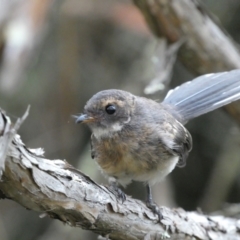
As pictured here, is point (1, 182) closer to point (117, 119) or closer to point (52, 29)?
point (117, 119)

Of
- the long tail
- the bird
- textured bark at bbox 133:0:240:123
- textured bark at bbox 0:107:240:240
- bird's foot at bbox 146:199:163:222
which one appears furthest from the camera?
textured bark at bbox 133:0:240:123

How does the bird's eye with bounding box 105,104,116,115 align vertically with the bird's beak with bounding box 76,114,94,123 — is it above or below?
above

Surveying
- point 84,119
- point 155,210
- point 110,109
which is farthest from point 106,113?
point 155,210

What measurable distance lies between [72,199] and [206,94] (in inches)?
71.0

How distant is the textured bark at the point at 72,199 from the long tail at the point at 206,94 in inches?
36.8

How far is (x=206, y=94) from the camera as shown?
3605mm

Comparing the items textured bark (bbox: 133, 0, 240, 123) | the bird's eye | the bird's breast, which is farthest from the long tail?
the bird's eye

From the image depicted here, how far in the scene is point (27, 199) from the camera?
1939 mm

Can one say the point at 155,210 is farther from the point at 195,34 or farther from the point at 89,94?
the point at 89,94

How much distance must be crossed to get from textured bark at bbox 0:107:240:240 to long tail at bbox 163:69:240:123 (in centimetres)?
94

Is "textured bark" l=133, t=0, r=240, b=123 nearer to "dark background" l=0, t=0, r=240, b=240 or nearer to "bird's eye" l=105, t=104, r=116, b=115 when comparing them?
"dark background" l=0, t=0, r=240, b=240

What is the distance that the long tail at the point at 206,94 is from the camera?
353 centimetres

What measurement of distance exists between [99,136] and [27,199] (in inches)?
43.1

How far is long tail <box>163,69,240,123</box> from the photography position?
3.53 meters
